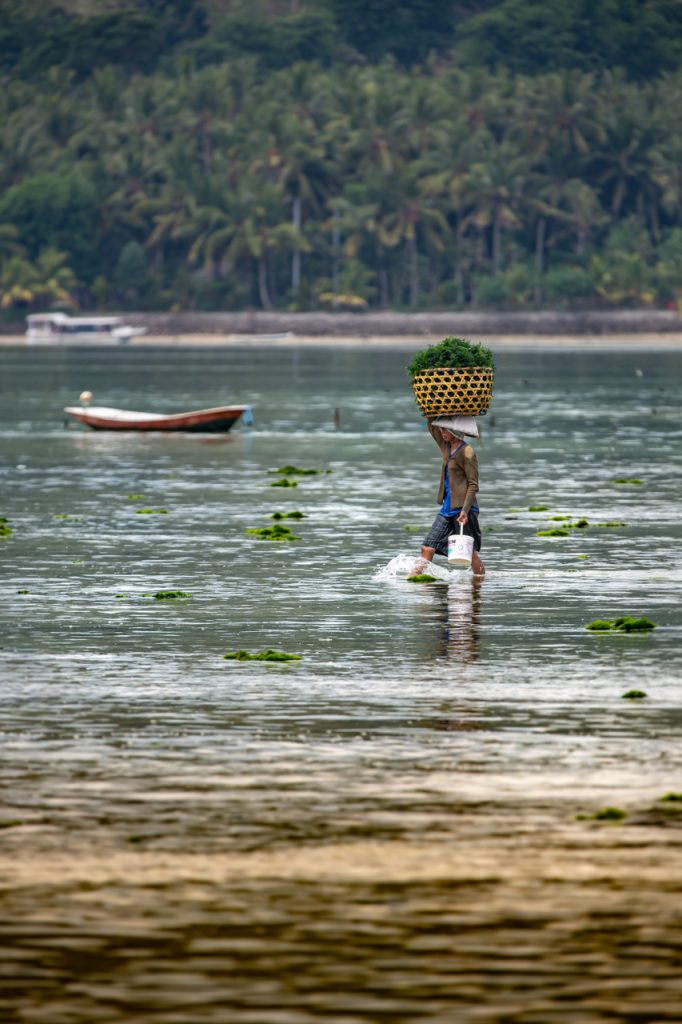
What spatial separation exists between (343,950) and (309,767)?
3.74 m

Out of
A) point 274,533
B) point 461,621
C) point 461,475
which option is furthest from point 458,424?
point 274,533

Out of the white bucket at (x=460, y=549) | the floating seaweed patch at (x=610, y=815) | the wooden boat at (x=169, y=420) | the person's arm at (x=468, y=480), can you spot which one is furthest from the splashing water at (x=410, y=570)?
the wooden boat at (x=169, y=420)

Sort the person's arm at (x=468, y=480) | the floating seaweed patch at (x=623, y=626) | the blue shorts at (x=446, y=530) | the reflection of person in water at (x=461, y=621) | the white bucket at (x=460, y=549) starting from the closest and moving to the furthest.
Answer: the reflection of person in water at (x=461, y=621) → the floating seaweed patch at (x=623, y=626) → the person's arm at (x=468, y=480) → the white bucket at (x=460, y=549) → the blue shorts at (x=446, y=530)

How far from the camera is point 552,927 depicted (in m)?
10.4

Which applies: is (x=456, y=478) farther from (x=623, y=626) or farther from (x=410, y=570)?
(x=623, y=626)

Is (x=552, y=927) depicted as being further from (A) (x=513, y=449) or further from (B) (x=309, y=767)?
(A) (x=513, y=449)

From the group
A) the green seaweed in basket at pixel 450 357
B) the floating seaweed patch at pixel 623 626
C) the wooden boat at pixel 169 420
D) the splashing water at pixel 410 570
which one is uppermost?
the green seaweed in basket at pixel 450 357

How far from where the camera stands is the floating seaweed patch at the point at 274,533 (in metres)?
29.7

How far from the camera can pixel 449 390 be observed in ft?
76.5

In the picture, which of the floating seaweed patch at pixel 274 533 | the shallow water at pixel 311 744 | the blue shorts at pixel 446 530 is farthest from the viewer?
the floating seaweed patch at pixel 274 533

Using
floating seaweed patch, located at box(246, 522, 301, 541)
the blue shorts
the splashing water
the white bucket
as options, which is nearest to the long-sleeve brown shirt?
the white bucket

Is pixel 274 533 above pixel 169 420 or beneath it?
above

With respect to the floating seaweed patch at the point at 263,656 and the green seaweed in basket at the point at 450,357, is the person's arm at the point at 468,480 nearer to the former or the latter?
the green seaweed in basket at the point at 450,357

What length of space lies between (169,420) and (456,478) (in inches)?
1430
